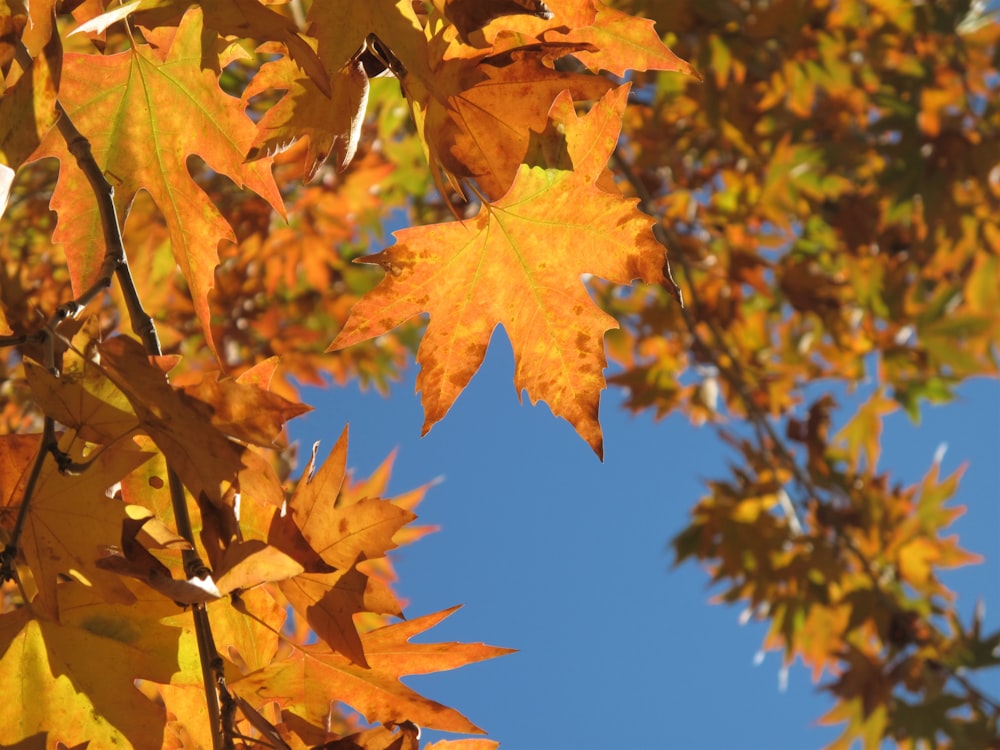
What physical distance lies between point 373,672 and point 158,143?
2.03 ft

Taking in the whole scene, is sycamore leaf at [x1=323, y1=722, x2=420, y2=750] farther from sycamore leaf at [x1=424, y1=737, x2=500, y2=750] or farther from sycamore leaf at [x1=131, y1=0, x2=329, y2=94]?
sycamore leaf at [x1=131, y1=0, x2=329, y2=94]

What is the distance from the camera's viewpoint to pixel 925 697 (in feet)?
10.6

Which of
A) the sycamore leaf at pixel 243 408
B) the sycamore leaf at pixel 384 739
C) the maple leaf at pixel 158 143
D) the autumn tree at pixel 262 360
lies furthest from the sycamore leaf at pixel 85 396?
the sycamore leaf at pixel 384 739

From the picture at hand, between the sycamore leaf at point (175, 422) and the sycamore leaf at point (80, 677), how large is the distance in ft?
0.54

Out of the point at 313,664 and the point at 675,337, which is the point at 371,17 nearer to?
the point at 313,664

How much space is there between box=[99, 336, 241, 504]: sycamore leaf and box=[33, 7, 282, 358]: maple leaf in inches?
9.9

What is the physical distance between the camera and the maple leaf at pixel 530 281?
954 mm

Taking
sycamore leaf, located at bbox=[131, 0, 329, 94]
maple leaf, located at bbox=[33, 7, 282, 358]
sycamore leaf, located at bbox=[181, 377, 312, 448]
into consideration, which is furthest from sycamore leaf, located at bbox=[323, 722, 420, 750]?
sycamore leaf, located at bbox=[131, 0, 329, 94]

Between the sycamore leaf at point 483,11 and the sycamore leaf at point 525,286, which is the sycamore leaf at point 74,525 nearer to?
the sycamore leaf at point 525,286

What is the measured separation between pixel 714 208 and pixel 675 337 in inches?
22.3

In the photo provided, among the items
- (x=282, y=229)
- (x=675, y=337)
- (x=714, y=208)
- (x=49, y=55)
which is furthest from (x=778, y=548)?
(x=49, y=55)

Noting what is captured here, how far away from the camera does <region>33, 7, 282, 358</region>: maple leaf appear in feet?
3.26

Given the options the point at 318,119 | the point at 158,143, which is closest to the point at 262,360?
the point at 158,143

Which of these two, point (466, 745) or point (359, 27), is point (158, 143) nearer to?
point (359, 27)
